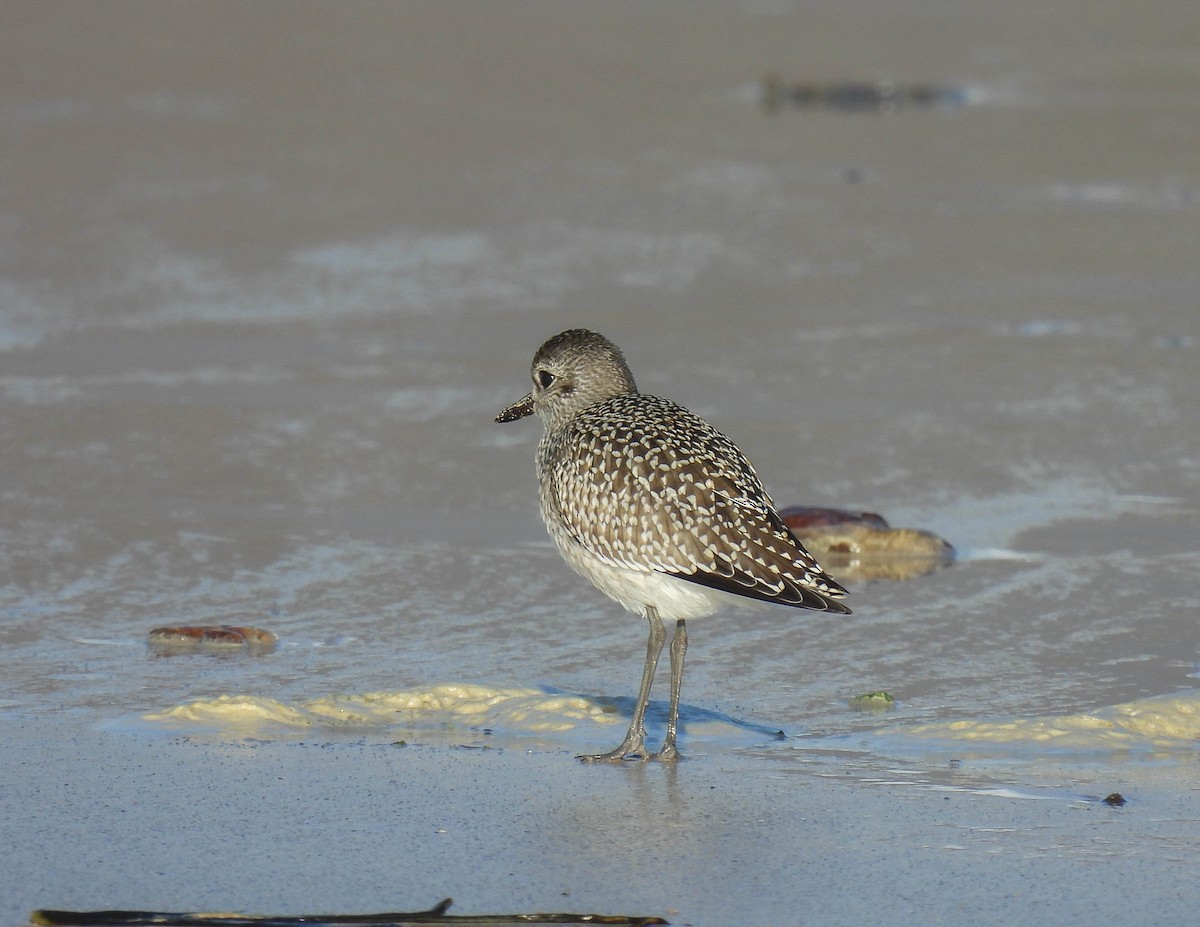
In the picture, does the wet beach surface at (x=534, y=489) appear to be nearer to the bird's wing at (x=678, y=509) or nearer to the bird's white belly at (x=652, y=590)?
the bird's white belly at (x=652, y=590)

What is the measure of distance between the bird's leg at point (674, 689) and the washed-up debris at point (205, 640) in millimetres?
1238

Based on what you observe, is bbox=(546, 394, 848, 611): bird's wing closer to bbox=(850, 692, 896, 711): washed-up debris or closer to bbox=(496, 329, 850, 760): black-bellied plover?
bbox=(496, 329, 850, 760): black-bellied plover

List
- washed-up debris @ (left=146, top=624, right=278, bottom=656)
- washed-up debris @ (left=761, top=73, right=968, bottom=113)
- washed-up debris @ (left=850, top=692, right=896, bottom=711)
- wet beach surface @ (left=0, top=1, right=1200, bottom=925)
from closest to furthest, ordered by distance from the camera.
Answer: wet beach surface @ (left=0, top=1, right=1200, bottom=925) < washed-up debris @ (left=850, top=692, right=896, bottom=711) < washed-up debris @ (left=146, top=624, right=278, bottom=656) < washed-up debris @ (left=761, top=73, right=968, bottom=113)

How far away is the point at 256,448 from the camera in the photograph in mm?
7609

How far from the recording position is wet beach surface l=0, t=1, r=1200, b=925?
13.3ft

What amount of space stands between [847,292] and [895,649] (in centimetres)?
475

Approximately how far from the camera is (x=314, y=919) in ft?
11.8

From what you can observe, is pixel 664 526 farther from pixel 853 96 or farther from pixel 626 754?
pixel 853 96

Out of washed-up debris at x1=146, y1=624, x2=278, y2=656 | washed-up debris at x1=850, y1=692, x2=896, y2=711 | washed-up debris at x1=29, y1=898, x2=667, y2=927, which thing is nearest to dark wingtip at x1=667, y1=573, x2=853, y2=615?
washed-up debris at x1=850, y1=692, x2=896, y2=711

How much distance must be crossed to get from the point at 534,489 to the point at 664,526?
7.91 ft

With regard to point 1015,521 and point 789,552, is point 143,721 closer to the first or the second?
point 789,552

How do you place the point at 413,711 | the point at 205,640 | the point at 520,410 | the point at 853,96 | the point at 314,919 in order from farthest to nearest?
the point at 853,96 < the point at 520,410 < the point at 205,640 < the point at 413,711 < the point at 314,919

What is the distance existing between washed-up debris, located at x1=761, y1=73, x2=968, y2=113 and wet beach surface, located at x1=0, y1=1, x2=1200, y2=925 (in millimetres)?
133

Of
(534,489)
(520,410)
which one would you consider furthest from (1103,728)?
(534,489)
